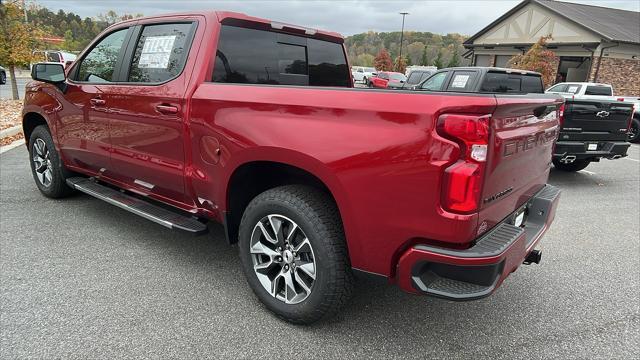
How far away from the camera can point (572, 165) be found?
7707 millimetres

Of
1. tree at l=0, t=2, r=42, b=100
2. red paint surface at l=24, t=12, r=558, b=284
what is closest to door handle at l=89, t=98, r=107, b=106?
red paint surface at l=24, t=12, r=558, b=284

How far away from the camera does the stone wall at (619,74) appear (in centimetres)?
2422

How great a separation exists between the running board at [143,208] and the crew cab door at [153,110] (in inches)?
4.3

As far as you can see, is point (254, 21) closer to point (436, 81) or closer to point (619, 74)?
point (436, 81)

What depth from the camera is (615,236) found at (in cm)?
460

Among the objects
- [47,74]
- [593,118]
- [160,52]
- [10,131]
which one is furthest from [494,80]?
[10,131]

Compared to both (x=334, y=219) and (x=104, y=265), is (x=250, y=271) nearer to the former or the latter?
(x=334, y=219)

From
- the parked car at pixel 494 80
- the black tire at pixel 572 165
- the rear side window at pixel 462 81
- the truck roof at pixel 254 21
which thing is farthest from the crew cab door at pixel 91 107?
the black tire at pixel 572 165

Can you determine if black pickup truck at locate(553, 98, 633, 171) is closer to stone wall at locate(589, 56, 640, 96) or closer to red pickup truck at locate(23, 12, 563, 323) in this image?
red pickup truck at locate(23, 12, 563, 323)

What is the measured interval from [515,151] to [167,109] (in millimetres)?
2283

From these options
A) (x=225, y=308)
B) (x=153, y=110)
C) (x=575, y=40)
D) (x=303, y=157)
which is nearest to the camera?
(x=303, y=157)

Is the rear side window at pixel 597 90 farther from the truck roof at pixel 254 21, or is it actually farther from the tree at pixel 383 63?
the tree at pixel 383 63

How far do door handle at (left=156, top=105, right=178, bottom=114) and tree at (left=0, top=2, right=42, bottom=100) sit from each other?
494 inches

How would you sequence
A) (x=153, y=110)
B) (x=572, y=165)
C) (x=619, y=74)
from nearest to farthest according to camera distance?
(x=153, y=110) → (x=572, y=165) → (x=619, y=74)
